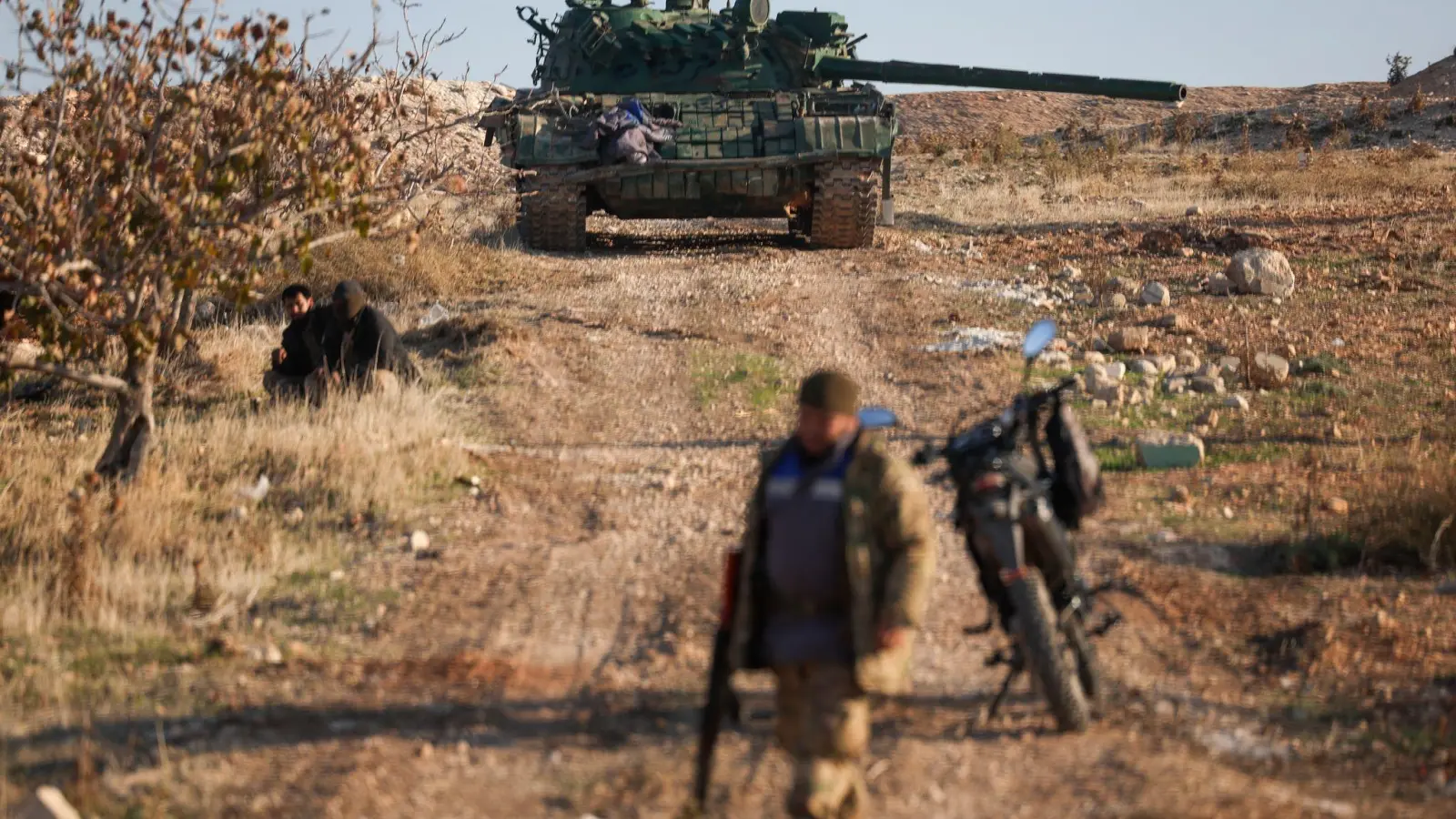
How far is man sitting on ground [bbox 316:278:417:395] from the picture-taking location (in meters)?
8.86

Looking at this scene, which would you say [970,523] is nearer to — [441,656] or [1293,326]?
[441,656]

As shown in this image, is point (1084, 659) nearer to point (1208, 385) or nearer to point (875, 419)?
point (875, 419)

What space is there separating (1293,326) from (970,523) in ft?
27.8

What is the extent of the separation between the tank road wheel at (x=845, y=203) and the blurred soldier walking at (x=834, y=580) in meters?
11.6

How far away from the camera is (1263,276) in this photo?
44.0 feet

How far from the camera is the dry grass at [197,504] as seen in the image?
19.4ft

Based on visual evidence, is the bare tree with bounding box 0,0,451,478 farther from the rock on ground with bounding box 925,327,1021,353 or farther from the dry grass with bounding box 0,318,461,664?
the rock on ground with bounding box 925,327,1021,353

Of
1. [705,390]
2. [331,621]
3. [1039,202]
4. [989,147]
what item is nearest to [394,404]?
[705,390]

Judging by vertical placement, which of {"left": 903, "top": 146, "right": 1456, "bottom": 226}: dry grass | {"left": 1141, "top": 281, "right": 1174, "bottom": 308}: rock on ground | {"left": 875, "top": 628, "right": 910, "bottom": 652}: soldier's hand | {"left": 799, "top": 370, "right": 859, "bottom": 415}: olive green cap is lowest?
{"left": 875, "top": 628, "right": 910, "bottom": 652}: soldier's hand

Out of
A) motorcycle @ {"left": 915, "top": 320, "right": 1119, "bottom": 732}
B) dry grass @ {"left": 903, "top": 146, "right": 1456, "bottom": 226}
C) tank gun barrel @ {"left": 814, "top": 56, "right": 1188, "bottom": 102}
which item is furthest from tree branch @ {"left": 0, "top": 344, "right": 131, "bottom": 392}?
dry grass @ {"left": 903, "top": 146, "right": 1456, "bottom": 226}

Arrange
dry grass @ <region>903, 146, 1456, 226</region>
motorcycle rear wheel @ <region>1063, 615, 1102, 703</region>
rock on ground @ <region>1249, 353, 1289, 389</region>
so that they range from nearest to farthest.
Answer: motorcycle rear wheel @ <region>1063, 615, 1102, 703</region>, rock on ground @ <region>1249, 353, 1289, 389</region>, dry grass @ <region>903, 146, 1456, 226</region>

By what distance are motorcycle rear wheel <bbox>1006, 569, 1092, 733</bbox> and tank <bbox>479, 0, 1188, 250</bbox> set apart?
10.4 m

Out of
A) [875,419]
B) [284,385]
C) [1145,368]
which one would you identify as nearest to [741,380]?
[1145,368]

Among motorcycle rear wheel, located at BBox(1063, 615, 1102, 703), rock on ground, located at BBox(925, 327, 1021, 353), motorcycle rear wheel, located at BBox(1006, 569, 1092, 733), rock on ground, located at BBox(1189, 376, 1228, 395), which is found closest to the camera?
motorcycle rear wheel, located at BBox(1006, 569, 1092, 733)
